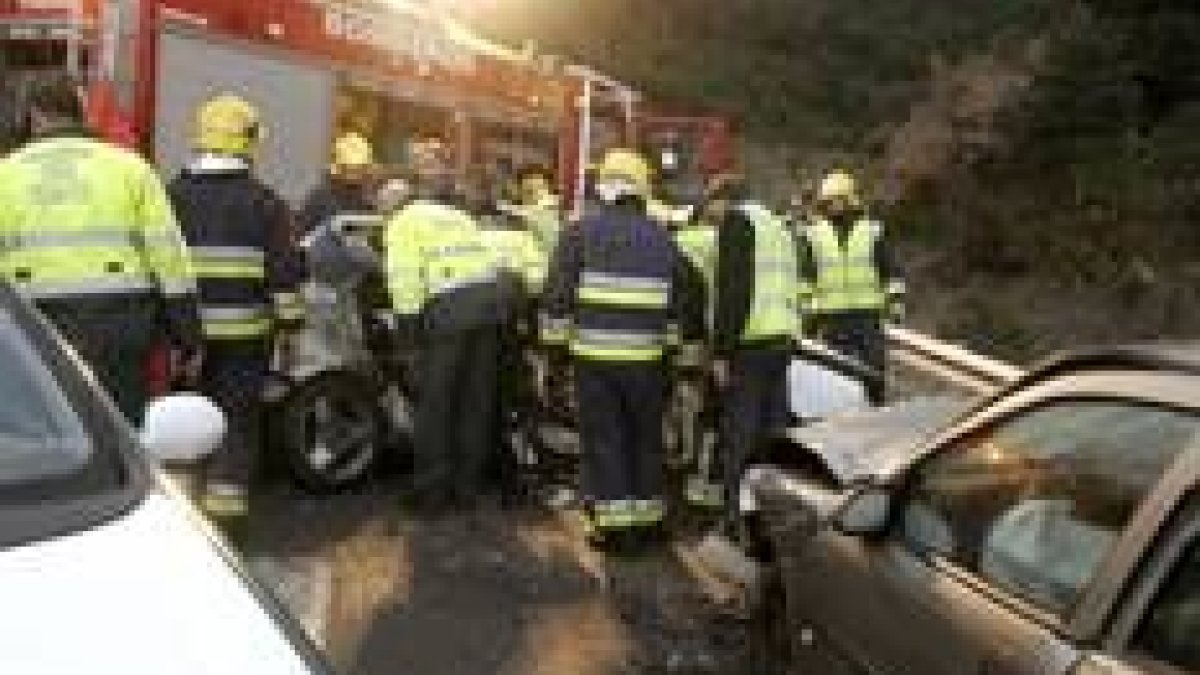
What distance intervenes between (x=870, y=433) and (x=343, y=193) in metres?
5.51

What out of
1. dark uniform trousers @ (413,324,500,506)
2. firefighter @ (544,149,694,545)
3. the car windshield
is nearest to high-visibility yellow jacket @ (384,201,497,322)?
dark uniform trousers @ (413,324,500,506)

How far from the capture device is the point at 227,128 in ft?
31.3

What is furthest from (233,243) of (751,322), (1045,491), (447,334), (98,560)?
(98,560)

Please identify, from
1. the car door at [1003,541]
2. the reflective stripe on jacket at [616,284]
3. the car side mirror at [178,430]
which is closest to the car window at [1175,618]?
the car door at [1003,541]

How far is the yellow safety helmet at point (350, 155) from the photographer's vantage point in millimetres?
12672

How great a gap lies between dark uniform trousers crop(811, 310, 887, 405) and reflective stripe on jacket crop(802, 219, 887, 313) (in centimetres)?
4

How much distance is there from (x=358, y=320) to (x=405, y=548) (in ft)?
5.20

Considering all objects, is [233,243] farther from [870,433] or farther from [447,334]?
[870,433]

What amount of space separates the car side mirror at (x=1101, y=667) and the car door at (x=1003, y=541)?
1.5 inches

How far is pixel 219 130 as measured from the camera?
9547 mm

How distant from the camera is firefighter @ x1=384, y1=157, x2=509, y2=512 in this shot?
10359mm

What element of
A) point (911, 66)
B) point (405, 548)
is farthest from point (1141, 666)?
point (911, 66)

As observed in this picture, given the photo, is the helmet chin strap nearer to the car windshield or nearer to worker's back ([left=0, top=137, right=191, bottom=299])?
worker's back ([left=0, top=137, right=191, bottom=299])

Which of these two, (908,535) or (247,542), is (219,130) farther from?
(908,535)
